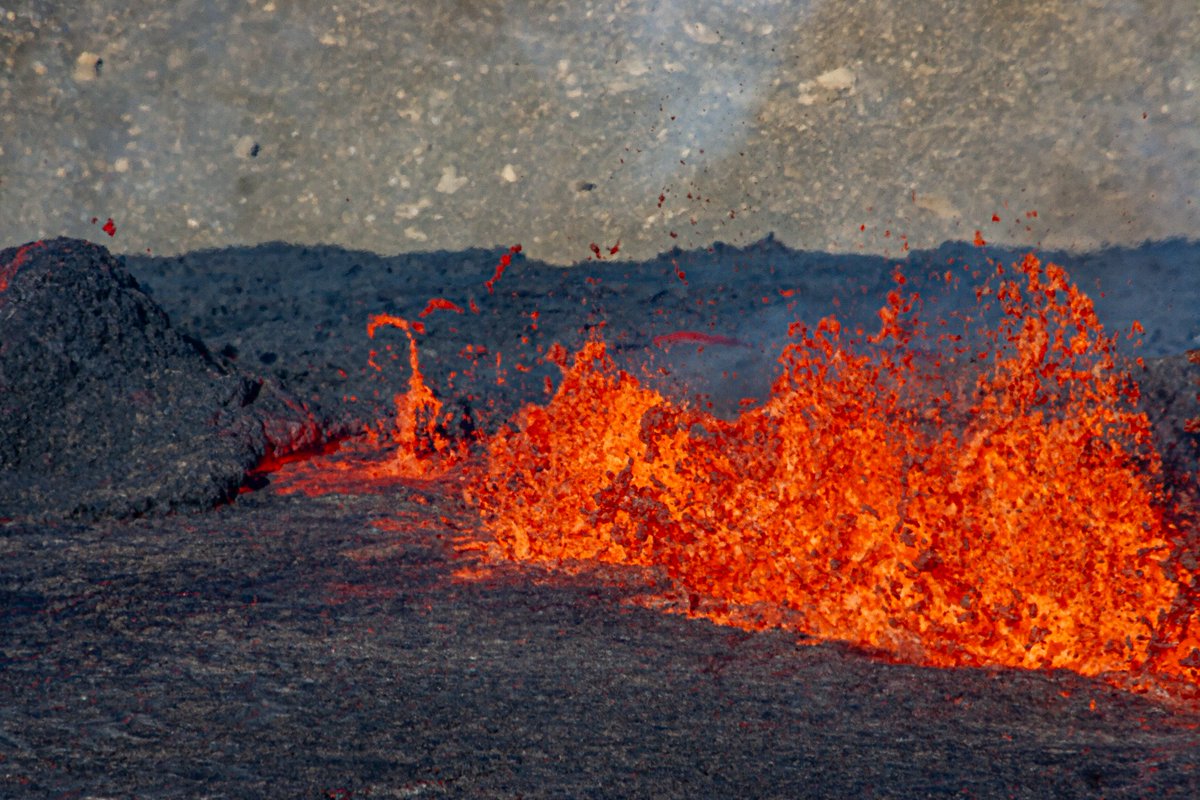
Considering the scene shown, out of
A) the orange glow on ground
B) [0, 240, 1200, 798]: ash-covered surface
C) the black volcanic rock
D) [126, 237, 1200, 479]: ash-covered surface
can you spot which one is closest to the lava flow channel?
the orange glow on ground

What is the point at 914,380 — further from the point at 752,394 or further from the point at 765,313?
the point at 765,313

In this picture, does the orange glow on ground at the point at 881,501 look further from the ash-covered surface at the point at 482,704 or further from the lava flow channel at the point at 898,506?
the ash-covered surface at the point at 482,704

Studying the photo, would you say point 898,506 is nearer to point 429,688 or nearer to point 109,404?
point 429,688

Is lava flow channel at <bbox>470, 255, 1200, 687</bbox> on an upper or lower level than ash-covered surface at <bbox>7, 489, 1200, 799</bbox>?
upper

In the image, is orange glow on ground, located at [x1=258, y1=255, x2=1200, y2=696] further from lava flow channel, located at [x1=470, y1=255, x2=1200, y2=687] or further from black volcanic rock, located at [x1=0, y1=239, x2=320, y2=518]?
black volcanic rock, located at [x1=0, y1=239, x2=320, y2=518]

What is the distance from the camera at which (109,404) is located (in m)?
4.62

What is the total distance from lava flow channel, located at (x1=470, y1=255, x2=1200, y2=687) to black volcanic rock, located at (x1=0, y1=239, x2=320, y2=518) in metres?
0.98

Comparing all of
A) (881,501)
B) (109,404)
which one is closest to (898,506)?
(881,501)

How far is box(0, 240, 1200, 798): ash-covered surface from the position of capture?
2.14 m

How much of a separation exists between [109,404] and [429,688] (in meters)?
2.67

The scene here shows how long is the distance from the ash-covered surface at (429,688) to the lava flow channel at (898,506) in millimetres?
194

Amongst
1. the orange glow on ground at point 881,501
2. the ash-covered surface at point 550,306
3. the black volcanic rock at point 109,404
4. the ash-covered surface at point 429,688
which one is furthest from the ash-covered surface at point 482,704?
the ash-covered surface at point 550,306

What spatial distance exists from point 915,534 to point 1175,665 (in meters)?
0.88

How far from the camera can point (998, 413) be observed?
4.79m
